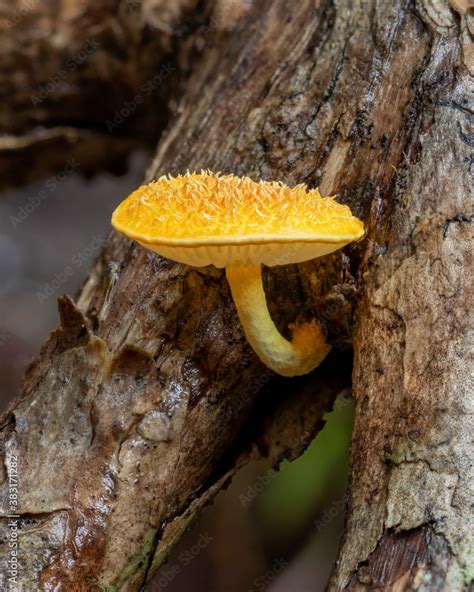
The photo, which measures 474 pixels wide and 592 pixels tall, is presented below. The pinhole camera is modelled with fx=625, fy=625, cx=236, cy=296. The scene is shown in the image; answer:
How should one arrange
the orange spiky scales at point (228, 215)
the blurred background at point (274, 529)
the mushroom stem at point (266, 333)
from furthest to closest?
the blurred background at point (274, 529), the mushroom stem at point (266, 333), the orange spiky scales at point (228, 215)

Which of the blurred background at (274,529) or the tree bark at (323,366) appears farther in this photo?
the blurred background at (274,529)

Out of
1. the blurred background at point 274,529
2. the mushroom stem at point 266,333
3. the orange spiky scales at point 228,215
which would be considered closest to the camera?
the orange spiky scales at point 228,215

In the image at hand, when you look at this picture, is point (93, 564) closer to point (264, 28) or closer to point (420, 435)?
point (420, 435)

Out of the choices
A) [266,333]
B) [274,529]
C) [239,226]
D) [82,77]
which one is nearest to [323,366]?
[266,333]

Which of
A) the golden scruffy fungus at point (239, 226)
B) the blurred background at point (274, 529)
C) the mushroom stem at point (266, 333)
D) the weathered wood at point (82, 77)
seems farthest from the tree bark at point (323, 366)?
the weathered wood at point (82, 77)

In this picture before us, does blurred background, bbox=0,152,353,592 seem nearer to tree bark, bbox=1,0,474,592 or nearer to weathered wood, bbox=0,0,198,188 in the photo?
tree bark, bbox=1,0,474,592

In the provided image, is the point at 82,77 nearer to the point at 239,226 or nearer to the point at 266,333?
the point at 266,333

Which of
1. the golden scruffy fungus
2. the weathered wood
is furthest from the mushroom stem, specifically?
the weathered wood

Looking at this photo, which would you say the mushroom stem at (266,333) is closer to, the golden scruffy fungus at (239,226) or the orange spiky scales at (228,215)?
the golden scruffy fungus at (239,226)
